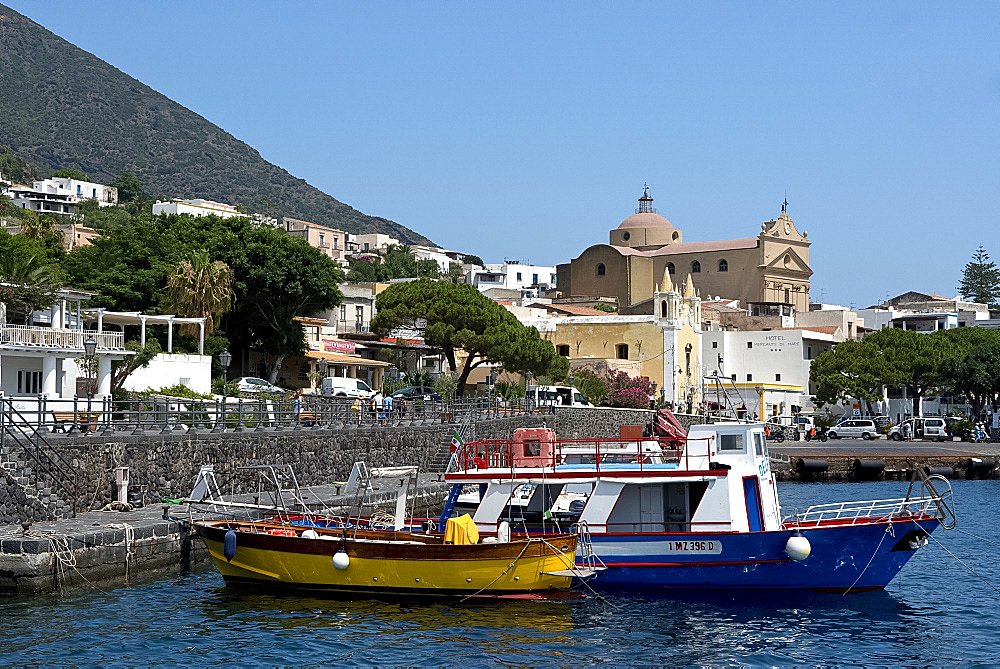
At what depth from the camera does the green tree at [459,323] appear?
58000mm

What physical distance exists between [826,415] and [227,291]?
161 ft

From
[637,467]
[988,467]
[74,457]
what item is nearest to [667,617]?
[637,467]

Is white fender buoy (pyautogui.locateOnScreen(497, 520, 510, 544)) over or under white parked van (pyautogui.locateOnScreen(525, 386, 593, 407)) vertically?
under

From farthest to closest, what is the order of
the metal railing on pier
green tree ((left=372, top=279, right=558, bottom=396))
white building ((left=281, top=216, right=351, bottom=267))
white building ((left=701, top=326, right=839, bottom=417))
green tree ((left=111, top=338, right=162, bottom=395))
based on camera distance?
white building ((left=281, top=216, right=351, bottom=267)), white building ((left=701, top=326, right=839, bottom=417)), green tree ((left=372, top=279, right=558, bottom=396)), green tree ((left=111, top=338, right=162, bottom=395)), the metal railing on pier

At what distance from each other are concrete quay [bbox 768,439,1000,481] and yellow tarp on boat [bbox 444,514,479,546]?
102 ft

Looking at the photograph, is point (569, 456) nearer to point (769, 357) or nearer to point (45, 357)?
point (45, 357)

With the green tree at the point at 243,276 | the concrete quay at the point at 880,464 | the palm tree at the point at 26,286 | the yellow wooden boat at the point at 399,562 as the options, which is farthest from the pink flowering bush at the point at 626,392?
the yellow wooden boat at the point at 399,562

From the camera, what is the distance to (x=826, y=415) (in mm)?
81438

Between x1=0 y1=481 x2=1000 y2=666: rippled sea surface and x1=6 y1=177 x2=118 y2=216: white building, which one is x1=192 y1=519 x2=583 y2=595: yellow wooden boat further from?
x1=6 y1=177 x2=118 y2=216: white building

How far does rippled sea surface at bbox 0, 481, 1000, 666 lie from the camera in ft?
55.1

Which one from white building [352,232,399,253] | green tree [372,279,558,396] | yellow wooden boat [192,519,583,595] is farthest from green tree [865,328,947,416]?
white building [352,232,399,253]

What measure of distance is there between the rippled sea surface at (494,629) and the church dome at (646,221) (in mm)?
109675

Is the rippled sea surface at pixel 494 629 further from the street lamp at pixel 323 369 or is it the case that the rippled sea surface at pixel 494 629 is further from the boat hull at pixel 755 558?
the street lamp at pixel 323 369

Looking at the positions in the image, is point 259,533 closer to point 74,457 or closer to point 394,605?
point 394,605
